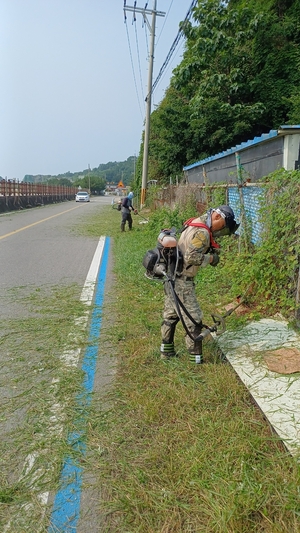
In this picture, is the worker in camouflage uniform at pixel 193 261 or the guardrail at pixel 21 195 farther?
the guardrail at pixel 21 195

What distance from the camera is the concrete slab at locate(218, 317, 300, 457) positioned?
9.30ft

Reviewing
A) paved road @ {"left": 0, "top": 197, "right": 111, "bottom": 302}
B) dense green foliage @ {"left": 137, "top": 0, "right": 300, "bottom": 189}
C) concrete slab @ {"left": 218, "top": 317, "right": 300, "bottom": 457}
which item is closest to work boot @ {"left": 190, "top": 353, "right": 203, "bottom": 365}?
concrete slab @ {"left": 218, "top": 317, "right": 300, "bottom": 457}

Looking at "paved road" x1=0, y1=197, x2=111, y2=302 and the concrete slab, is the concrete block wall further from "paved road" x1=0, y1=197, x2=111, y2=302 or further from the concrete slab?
"paved road" x1=0, y1=197, x2=111, y2=302

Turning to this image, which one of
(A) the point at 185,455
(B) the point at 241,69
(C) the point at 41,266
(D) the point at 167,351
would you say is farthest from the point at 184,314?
(B) the point at 241,69

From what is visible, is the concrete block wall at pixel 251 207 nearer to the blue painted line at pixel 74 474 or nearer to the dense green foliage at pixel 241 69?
the blue painted line at pixel 74 474

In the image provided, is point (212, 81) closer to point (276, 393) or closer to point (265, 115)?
point (265, 115)

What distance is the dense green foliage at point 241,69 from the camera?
54.4ft

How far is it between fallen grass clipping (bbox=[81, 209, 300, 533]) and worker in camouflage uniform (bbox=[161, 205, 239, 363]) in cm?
21

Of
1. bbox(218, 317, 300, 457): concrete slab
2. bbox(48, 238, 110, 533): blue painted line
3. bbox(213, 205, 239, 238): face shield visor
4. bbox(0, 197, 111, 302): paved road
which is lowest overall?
bbox(48, 238, 110, 533): blue painted line

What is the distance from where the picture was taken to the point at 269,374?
3580 millimetres

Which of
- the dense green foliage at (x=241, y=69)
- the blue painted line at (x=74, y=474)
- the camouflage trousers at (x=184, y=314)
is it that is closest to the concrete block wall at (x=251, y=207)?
the camouflage trousers at (x=184, y=314)

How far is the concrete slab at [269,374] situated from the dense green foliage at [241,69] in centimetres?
1381

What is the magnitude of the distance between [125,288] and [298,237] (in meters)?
3.23

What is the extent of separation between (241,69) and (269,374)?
1731 centimetres
